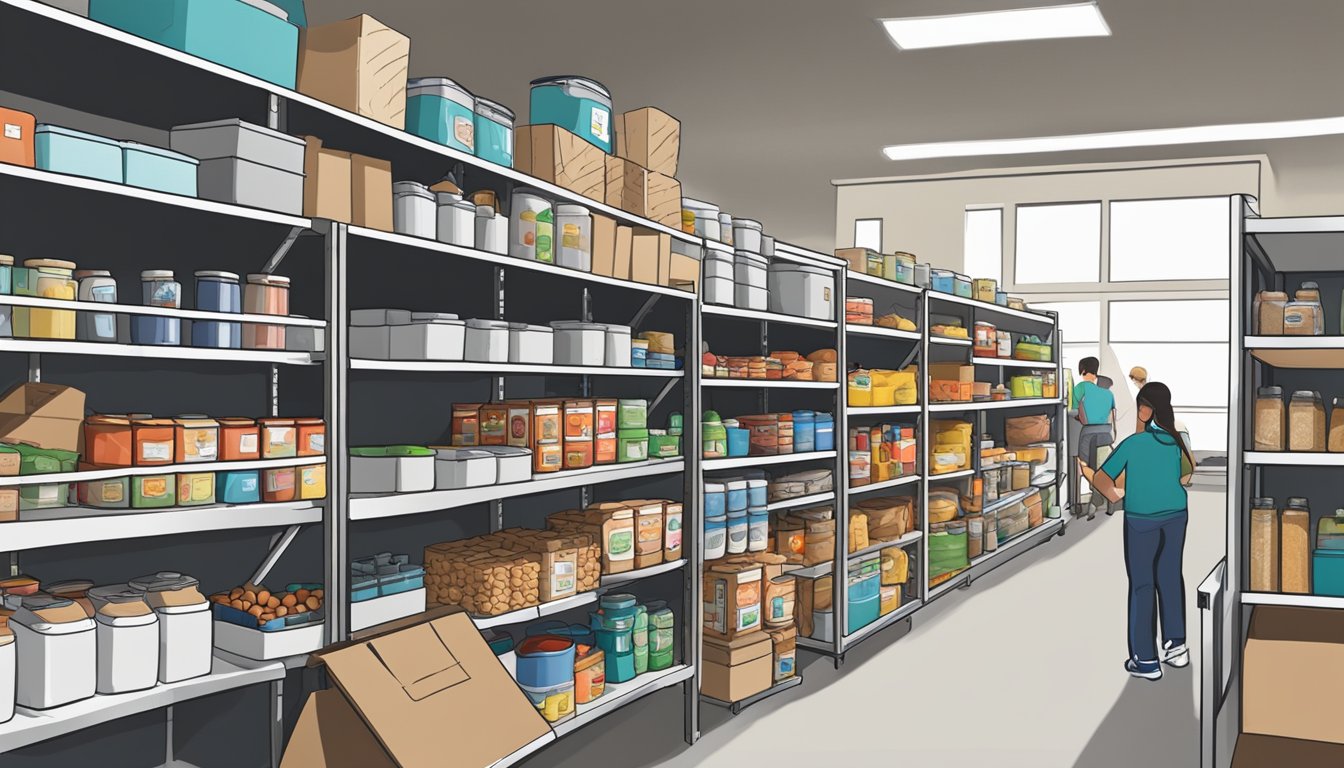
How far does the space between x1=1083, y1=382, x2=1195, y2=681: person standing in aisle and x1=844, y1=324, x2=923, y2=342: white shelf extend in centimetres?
159

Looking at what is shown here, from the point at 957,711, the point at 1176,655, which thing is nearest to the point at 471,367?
the point at 957,711

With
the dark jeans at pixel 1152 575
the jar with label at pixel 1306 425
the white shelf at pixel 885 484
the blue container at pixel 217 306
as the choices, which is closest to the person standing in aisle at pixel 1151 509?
the dark jeans at pixel 1152 575

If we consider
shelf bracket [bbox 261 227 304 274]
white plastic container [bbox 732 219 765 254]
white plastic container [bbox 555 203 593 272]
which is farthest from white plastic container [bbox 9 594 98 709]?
white plastic container [bbox 732 219 765 254]

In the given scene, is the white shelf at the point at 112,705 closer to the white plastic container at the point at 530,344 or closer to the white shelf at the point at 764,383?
the white plastic container at the point at 530,344

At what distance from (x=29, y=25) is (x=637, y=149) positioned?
104 inches

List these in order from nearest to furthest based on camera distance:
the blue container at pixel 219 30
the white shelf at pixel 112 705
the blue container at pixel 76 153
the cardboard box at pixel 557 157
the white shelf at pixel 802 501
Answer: the white shelf at pixel 112 705
the blue container at pixel 76 153
the blue container at pixel 219 30
the cardboard box at pixel 557 157
the white shelf at pixel 802 501

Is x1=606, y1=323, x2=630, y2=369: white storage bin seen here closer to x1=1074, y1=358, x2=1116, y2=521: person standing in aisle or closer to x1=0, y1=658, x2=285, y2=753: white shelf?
x1=0, y1=658, x2=285, y2=753: white shelf

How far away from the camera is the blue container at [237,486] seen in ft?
9.54

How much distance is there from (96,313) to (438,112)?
4.42 feet

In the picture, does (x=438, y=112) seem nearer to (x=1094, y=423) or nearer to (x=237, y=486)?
(x=237, y=486)

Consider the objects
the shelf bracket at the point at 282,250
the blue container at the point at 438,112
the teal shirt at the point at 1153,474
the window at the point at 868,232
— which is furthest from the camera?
the window at the point at 868,232

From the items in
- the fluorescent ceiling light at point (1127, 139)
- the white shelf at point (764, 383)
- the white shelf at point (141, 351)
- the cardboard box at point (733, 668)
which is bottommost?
the cardboard box at point (733, 668)

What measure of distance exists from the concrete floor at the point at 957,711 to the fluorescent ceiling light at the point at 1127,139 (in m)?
5.97

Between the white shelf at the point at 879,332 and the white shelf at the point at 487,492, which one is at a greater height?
the white shelf at the point at 879,332
